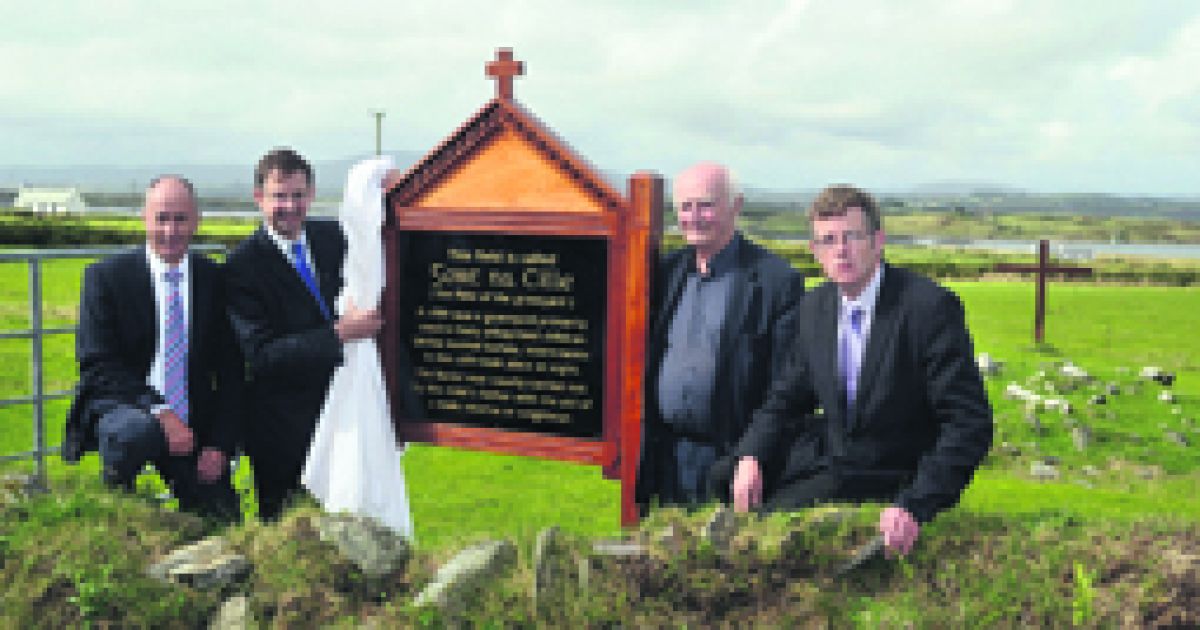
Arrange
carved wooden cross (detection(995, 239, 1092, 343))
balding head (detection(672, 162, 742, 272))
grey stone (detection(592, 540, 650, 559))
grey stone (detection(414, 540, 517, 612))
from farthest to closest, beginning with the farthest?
carved wooden cross (detection(995, 239, 1092, 343)) < balding head (detection(672, 162, 742, 272)) < grey stone (detection(592, 540, 650, 559)) < grey stone (detection(414, 540, 517, 612))

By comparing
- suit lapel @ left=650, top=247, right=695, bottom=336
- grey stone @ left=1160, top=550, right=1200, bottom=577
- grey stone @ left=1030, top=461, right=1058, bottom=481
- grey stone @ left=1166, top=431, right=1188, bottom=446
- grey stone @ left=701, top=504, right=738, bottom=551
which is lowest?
grey stone @ left=1030, top=461, right=1058, bottom=481

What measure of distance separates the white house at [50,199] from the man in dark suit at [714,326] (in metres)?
69.4

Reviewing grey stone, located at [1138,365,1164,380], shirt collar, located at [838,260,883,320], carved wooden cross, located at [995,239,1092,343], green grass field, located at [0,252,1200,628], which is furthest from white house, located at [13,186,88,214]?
shirt collar, located at [838,260,883,320]

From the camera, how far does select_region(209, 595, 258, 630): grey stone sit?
5.12 m

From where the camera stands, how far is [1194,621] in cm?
473

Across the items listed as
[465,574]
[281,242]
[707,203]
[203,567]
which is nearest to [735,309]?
[707,203]

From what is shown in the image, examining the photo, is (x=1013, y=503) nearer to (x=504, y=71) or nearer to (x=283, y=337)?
(x=504, y=71)

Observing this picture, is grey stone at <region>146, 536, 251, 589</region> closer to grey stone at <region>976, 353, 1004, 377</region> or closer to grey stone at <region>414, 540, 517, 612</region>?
grey stone at <region>414, 540, 517, 612</region>

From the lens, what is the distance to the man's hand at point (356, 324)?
6367 millimetres

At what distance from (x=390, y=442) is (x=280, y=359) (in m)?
1.02

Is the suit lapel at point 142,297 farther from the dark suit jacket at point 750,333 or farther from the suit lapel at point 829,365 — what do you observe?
the suit lapel at point 829,365

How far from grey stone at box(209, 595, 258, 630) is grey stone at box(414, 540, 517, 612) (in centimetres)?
92

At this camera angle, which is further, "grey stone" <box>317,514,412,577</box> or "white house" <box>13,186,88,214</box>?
"white house" <box>13,186,88,214</box>

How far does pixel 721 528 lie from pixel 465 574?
1.41 meters
